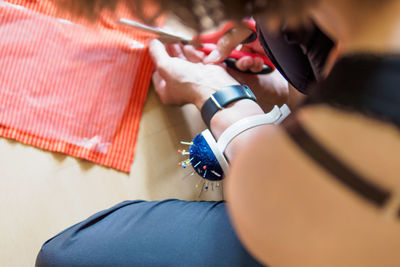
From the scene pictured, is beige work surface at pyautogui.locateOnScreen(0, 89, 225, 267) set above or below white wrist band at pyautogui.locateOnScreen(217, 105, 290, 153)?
below

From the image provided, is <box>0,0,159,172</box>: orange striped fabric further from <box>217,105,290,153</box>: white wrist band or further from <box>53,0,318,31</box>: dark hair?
<box>53,0,318,31</box>: dark hair

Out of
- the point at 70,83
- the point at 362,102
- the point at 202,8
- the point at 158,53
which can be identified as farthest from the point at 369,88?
the point at 70,83

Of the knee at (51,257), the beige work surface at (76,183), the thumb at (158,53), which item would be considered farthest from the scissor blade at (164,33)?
the knee at (51,257)

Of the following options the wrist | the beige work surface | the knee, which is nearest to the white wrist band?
the wrist

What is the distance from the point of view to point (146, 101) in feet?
2.46

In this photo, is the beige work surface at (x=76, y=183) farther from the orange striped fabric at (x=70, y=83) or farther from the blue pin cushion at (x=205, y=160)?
the blue pin cushion at (x=205, y=160)

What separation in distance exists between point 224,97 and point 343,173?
383mm

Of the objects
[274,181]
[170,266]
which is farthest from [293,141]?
[170,266]

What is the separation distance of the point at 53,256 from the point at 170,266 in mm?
229

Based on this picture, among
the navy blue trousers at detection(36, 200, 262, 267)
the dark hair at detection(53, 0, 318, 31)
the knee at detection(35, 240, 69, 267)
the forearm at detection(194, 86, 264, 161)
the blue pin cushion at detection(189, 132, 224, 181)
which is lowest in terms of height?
the knee at detection(35, 240, 69, 267)

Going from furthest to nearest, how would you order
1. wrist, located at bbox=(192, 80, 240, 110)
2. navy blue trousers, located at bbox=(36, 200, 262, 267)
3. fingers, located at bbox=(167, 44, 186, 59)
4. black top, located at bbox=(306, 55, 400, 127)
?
fingers, located at bbox=(167, 44, 186, 59), wrist, located at bbox=(192, 80, 240, 110), navy blue trousers, located at bbox=(36, 200, 262, 267), black top, located at bbox=(306, 55, 400, 127)

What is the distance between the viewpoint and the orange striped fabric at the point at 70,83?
27.0 inches

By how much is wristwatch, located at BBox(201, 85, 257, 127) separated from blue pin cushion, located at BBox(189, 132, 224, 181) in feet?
0.17

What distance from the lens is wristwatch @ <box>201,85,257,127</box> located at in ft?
1.89
